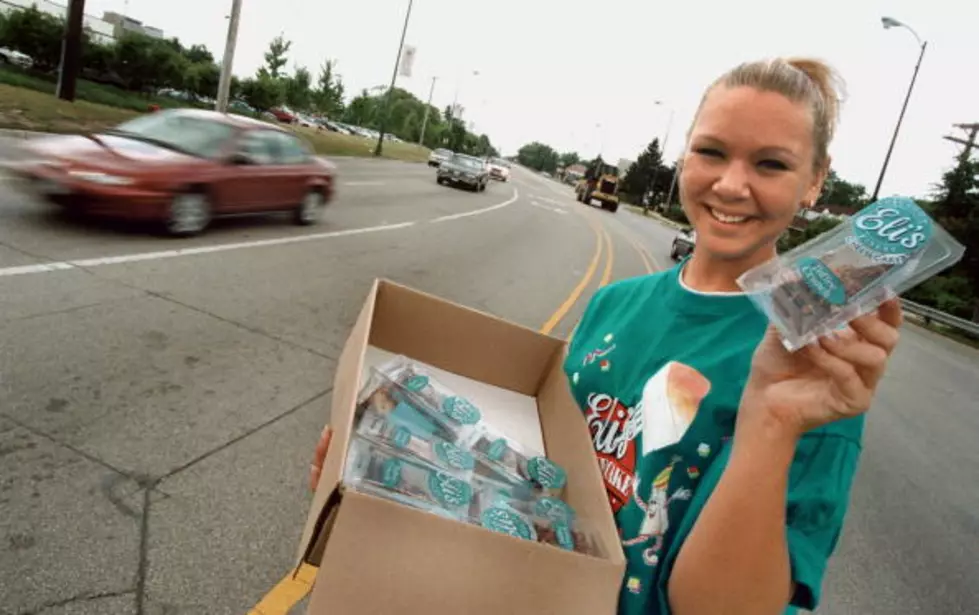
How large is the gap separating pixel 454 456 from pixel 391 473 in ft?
0.63

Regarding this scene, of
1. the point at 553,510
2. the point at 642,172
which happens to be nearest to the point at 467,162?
the point at 553,510

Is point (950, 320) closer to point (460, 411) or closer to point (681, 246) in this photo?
point (681, 246)

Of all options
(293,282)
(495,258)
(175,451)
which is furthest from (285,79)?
(175,451)

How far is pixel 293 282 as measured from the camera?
7.20 m

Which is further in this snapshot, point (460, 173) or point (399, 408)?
point (460, 173)

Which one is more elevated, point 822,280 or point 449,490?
point 822,280

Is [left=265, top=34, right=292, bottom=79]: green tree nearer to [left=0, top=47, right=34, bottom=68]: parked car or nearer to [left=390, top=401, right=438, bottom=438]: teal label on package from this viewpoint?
[left=0, top=47, right=34, bottom=68]: parked car

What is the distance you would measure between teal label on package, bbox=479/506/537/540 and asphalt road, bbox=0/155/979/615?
1.78 meters

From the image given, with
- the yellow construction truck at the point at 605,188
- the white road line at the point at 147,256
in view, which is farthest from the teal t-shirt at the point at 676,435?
the yellow construction truck at the point at 605,188

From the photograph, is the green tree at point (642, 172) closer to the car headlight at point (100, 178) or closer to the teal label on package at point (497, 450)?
the car headlight at point (100, 178)

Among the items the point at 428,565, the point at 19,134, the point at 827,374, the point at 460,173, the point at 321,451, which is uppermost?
the point at 827,374

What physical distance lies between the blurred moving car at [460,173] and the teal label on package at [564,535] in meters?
26.5

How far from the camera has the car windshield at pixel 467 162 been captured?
90.3ft

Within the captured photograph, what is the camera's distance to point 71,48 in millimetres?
19109
